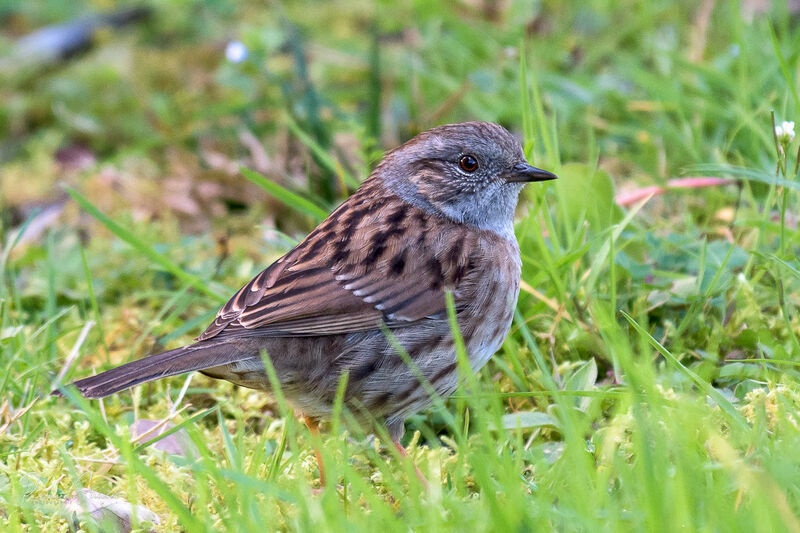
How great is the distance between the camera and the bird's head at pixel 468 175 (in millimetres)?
4066

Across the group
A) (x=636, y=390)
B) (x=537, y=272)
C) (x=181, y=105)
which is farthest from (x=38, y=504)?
(x=181, y=105)

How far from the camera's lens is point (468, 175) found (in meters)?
4.13

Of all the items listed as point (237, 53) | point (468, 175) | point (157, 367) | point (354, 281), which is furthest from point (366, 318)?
point (237, 53)

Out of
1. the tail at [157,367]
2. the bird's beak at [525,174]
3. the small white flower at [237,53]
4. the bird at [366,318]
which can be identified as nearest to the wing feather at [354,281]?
the bird at [366,318]

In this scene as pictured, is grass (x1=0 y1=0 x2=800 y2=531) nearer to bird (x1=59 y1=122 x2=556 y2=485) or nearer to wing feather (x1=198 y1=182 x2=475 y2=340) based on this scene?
bird (x1=59 y1=122 x2=556 y2=485)

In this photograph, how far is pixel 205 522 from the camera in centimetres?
257

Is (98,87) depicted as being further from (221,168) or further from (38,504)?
(38,504)

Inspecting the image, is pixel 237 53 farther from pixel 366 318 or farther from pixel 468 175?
pixel 366 318

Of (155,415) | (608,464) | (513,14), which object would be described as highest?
(513,14)

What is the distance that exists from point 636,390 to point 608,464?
14.3 inches

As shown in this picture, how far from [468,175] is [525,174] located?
0.82 feet

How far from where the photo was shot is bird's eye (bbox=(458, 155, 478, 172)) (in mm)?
Result: 4133

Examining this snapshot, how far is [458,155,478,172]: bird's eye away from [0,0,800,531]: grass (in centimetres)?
29

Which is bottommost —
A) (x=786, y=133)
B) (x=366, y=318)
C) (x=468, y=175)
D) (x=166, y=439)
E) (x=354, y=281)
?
(x=166, y=439)
